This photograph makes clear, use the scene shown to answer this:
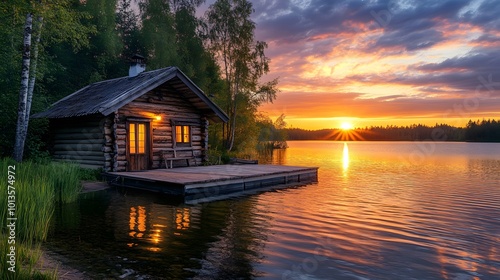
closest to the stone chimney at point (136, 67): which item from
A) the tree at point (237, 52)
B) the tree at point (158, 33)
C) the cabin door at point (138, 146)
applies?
the cabin door at point (138, 146)

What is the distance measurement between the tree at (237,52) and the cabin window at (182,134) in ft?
53.0

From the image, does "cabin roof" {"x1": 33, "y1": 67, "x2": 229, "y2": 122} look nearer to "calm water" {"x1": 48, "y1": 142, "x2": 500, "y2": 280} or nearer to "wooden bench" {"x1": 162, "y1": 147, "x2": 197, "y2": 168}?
"wooden bench" {"x1": 162, "y1": 147, "x2": 197, "y2": 168}

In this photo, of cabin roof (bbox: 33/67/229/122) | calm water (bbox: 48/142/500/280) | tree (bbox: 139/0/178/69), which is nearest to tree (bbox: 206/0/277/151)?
tree (bbox: 139/0/178/69)

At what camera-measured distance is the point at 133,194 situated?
13.9 m

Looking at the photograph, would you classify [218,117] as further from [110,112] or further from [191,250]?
[191,250]

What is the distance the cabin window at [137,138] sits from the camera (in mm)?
17266

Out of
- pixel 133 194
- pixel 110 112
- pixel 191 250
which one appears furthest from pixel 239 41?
pixel 191 250

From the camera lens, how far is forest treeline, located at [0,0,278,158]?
19391 mm

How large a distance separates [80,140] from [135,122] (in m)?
3.35

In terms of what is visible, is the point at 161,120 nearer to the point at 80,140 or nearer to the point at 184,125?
the point at 184,125

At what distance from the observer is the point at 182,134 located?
1988 cm

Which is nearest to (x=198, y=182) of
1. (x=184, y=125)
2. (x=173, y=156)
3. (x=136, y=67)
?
(x=173, y=156)

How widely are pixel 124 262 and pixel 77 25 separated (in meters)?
14.2

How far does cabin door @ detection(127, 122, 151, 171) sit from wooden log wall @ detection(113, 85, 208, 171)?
256 millimetres
